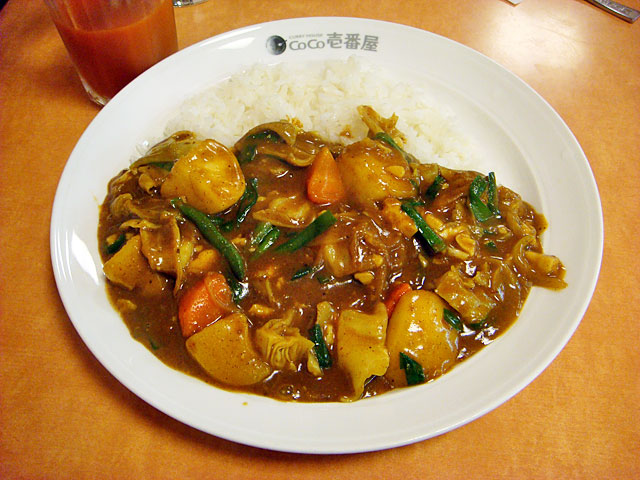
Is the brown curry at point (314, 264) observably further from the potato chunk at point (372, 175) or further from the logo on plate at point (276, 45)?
the logo on plate at point (276, 45)

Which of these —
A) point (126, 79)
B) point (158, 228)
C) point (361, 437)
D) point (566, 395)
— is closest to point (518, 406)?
point (566, 395)

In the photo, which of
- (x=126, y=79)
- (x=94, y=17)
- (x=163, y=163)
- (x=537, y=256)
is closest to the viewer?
(x=537, y=256)

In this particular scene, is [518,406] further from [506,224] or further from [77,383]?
[77,383]

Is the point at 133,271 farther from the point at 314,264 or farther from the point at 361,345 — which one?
the point at 361,345

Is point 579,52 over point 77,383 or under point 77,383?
over

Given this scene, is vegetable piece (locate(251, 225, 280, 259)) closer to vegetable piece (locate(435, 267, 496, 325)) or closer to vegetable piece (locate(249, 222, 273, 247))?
vegetable piece (locate(249, 222, 273, 247))
